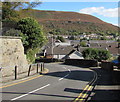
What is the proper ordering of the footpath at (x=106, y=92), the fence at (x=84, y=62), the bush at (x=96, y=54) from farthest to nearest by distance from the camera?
the bush at (x=96, y=54) < the fence at (x=84, y=62) < the footpath at (x=106, y=92)

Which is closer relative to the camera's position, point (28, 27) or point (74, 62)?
point (28, 27)

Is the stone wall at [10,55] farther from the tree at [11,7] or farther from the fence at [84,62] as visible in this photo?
the fence at [84,62]

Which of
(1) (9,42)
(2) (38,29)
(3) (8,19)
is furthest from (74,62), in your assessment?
(1) (9,42)

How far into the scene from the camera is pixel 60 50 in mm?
79500

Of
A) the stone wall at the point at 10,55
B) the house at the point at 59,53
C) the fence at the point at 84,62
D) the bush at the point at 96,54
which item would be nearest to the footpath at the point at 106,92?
the stone wall at the point at 10,55

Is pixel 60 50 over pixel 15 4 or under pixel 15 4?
under

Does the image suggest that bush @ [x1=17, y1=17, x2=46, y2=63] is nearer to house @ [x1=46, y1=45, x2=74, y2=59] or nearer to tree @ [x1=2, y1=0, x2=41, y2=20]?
tree @ [x1=2, y1=0, x2=41, y2=20]

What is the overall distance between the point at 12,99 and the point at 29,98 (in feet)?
2.63

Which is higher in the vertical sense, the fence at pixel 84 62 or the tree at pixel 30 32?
the tree at pixel 30 32

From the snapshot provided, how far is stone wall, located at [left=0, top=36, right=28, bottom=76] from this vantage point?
1678 centimetres

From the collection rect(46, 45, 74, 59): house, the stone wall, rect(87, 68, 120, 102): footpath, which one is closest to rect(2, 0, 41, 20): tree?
the stone wall

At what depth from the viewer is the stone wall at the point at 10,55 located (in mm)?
16781

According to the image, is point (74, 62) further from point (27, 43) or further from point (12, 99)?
point (12, 99)

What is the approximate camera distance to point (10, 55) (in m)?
18.2
